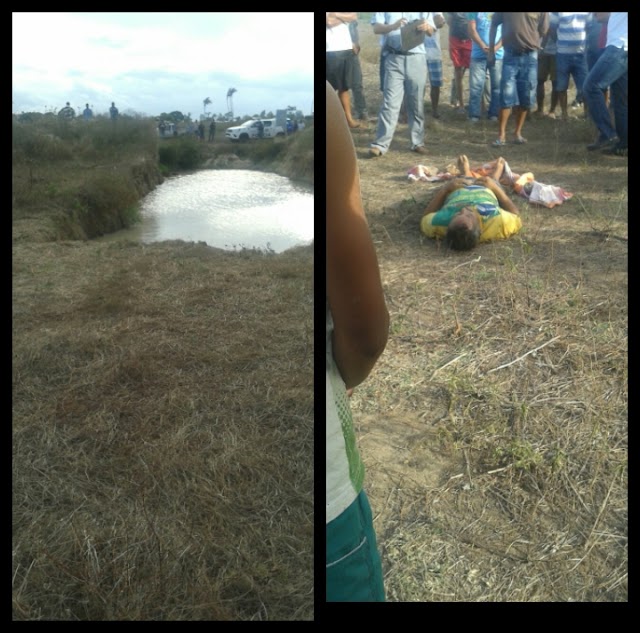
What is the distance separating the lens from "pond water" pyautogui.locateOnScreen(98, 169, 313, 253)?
172 inches

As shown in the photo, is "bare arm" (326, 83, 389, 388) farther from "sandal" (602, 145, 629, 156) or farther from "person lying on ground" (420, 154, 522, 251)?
"sandal" (602, 145, 629, 156)

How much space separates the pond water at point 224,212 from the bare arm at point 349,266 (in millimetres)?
2873

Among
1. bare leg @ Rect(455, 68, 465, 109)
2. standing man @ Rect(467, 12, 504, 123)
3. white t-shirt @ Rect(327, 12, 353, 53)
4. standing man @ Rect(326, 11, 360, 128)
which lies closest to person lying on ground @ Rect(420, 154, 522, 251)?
standing man @ Rect(326, 11, 360, 128)

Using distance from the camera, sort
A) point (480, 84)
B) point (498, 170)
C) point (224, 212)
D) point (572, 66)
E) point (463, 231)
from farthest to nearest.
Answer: point (480, 84), point (572, 66), point (224, 212), point (498, 170), point (463, 231)

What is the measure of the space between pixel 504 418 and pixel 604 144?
13.7ft

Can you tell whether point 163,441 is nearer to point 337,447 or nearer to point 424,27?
point 337,447

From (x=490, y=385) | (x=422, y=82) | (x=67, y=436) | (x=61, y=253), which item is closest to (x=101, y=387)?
(x=67, y=436)

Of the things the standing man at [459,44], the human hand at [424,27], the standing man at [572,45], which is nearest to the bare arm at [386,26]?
the human hand at [424,27]

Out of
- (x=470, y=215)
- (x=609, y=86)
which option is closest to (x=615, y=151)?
(x=609, y=86)

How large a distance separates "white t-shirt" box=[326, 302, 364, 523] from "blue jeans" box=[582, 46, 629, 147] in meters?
4.55

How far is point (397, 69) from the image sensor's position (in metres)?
4.77

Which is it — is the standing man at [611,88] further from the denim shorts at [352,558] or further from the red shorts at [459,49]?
the denim shorts at [352,558]
